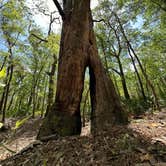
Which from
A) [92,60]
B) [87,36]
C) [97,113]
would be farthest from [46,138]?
[87,36]

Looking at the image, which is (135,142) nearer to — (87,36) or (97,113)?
(97,113)

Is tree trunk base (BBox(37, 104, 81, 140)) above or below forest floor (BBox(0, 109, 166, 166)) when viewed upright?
above

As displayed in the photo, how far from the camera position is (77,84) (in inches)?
233

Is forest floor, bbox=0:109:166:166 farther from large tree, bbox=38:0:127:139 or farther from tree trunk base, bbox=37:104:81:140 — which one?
large tree, bbox=38:0:127:139

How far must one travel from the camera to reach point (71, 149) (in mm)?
4109

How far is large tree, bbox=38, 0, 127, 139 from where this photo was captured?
18.7 feet

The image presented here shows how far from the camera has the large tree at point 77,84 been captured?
5.69m

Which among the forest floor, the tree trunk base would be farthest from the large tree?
the forest floor

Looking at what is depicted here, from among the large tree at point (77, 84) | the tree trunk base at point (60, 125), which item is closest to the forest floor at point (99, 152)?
the tree trunk base at point (60, 125)

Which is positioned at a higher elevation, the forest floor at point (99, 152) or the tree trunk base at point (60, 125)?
the tree trunk base at point (60, 125)

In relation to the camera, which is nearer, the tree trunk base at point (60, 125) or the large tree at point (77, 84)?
the tree trunk base at point (60, 125)

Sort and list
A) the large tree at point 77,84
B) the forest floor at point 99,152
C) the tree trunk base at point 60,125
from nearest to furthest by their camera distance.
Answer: the forest floor at point 99,152
the tree trunk base at point 60,125
the large tree at point 77,84

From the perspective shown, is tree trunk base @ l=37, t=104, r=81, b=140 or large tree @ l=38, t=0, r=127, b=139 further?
large tree @ l=38, t=0, r=127, b=139

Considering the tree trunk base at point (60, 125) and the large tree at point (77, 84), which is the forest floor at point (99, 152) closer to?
the tree trunk base at point (60, 125)
